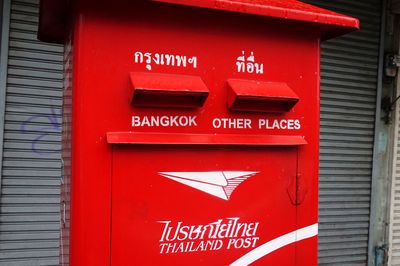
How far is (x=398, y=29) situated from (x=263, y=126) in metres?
4.82

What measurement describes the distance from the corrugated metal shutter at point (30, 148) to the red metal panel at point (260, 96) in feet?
9.06

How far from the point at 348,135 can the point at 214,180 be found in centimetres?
427

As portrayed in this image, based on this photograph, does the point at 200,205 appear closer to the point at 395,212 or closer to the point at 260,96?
the point at 260,96

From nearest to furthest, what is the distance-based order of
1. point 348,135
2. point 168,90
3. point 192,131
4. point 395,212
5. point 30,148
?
point 168,90 → point 192,131 → point 30,148 → point 348,135 → point 395,212

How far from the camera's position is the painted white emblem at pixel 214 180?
6.66ft

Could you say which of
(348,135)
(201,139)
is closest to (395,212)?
(348,135)

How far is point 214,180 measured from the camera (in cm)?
209

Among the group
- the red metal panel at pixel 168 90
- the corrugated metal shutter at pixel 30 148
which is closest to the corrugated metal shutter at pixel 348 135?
the corrugated metal shutter at pixel 30 148

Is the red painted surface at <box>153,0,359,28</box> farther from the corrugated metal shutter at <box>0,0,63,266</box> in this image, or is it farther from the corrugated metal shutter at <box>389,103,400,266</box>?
the corrugated metal shutter at <box>389,103,400,266</box>

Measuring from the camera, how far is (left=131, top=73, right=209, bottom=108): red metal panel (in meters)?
1.90

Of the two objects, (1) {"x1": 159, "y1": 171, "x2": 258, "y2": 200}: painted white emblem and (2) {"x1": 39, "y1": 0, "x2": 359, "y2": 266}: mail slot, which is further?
(1) {"x1": 159, "y1": 171, "x2": 258, "y2": 200}: painted white emblem

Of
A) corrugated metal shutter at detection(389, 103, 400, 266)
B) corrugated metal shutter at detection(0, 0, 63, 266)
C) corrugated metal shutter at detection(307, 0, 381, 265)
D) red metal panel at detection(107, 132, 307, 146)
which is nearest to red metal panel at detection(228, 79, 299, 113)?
red metal panel at detection(107, 132, 307, 146)

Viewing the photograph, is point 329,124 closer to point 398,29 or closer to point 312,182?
point 398,29

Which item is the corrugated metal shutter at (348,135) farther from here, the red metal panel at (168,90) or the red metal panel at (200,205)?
the red metal panel at (168,90)
